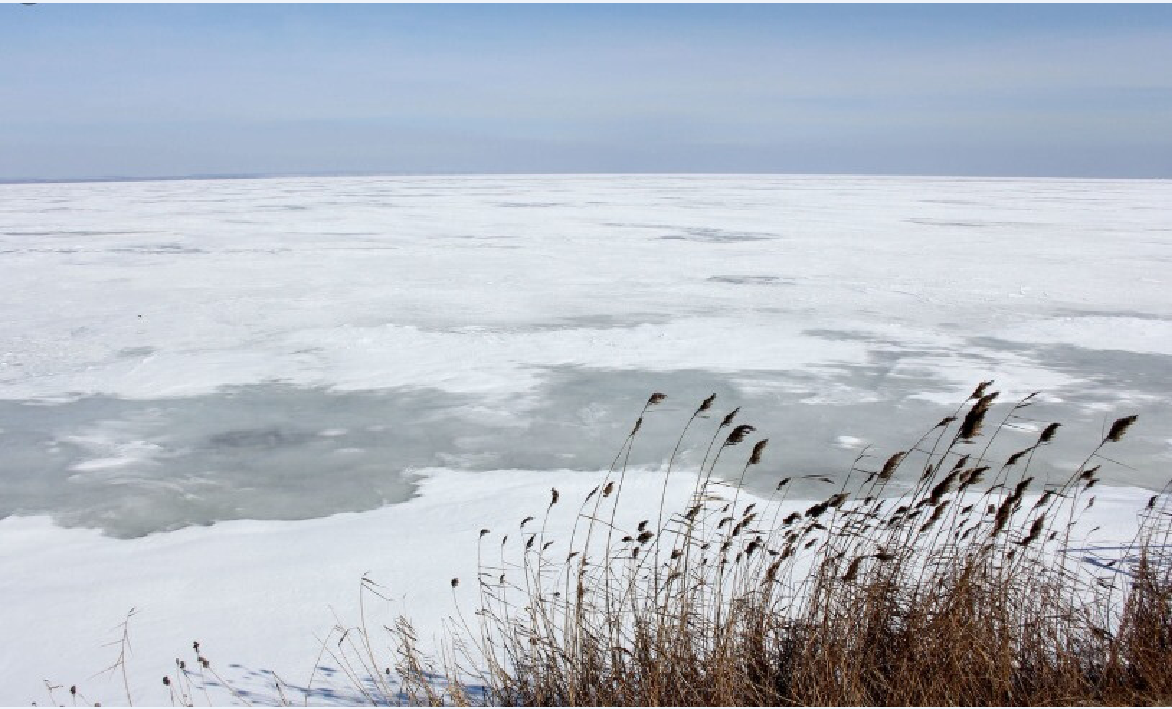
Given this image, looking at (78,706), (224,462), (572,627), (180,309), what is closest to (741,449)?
(224,462)

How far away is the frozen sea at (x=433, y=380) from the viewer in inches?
185

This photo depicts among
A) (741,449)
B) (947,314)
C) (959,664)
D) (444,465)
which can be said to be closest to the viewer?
(959,664)

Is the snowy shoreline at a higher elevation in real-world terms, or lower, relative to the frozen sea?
lower

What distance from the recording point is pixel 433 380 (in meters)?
7.64

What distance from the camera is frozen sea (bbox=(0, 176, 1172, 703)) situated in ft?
15.4

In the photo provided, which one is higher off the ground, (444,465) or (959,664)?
(959,664)

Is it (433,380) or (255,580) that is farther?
(433,380)

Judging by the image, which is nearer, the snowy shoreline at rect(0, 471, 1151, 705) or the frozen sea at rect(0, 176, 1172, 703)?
the snowy shoreline at rect(0, 471, 1151, 705)

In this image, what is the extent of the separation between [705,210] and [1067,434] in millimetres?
27936

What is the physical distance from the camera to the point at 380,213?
31.3 metres

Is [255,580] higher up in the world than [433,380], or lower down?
lower down

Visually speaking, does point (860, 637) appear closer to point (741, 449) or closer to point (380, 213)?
point (741, 449)

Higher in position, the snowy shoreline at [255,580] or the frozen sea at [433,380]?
the frozen sea at [433,380]

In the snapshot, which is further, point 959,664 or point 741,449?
point 741,449
